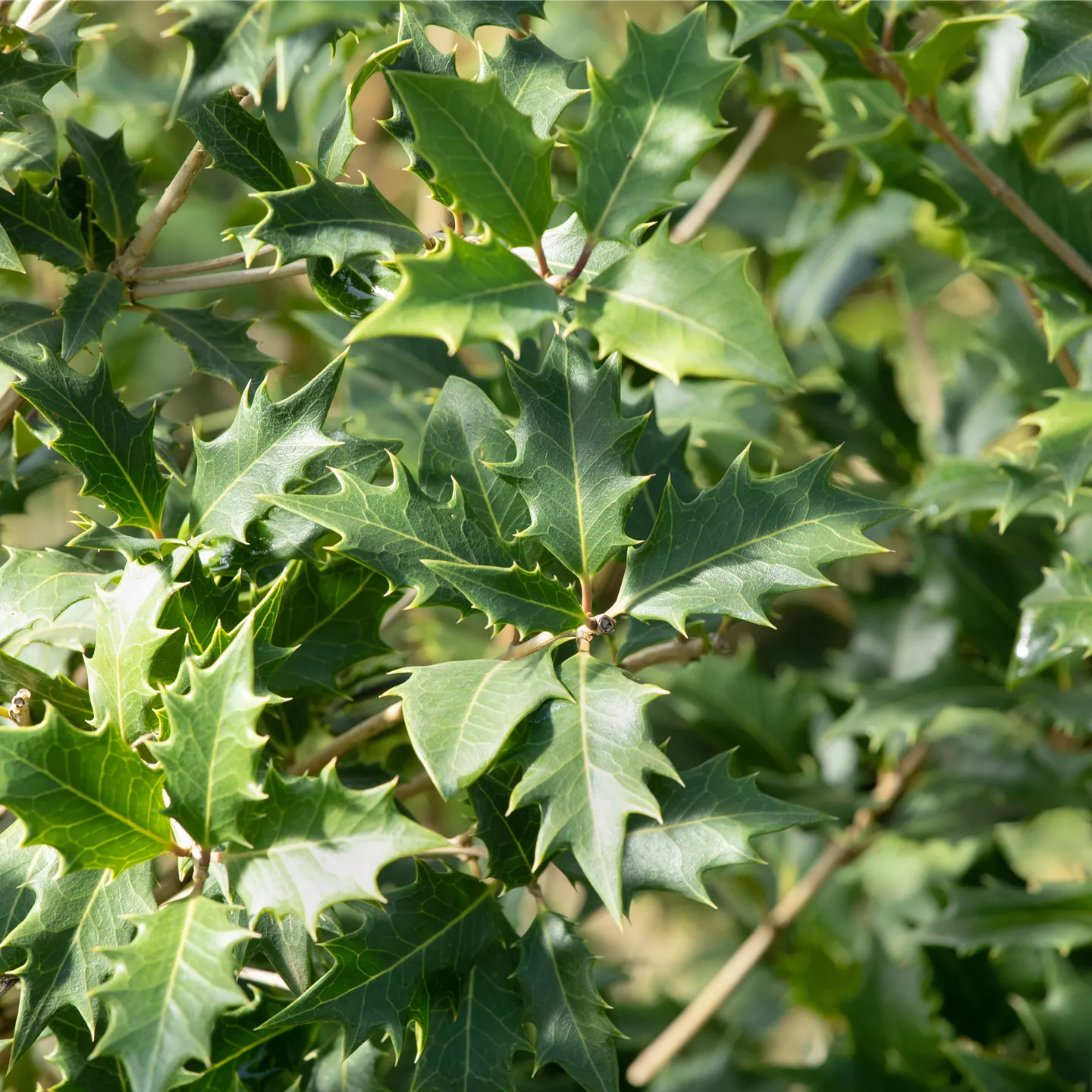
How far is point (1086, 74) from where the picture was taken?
79 centimetres

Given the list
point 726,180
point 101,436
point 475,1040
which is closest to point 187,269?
point 101,436

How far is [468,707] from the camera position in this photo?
1.99 ft

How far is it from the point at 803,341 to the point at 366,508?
45.7 inches

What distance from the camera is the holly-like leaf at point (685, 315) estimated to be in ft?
1.69

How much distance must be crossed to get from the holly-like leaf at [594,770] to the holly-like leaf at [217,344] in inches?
14.3

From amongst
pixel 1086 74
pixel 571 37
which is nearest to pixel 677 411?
pixel 1086 74

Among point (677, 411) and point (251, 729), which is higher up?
point (251, 729)

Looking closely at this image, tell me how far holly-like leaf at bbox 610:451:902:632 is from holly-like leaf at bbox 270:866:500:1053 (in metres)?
0.22

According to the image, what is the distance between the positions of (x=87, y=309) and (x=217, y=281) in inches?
3.7

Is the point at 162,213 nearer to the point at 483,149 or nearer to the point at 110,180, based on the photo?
the point at 110,180

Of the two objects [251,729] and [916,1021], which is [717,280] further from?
[916,1021]

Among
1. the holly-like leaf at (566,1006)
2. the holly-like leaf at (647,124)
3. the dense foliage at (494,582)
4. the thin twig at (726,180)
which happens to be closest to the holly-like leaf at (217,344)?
the dense foliage at (494,582)

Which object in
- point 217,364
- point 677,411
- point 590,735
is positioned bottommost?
point 677,411

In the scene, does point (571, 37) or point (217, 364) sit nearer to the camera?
point (217, 364)
